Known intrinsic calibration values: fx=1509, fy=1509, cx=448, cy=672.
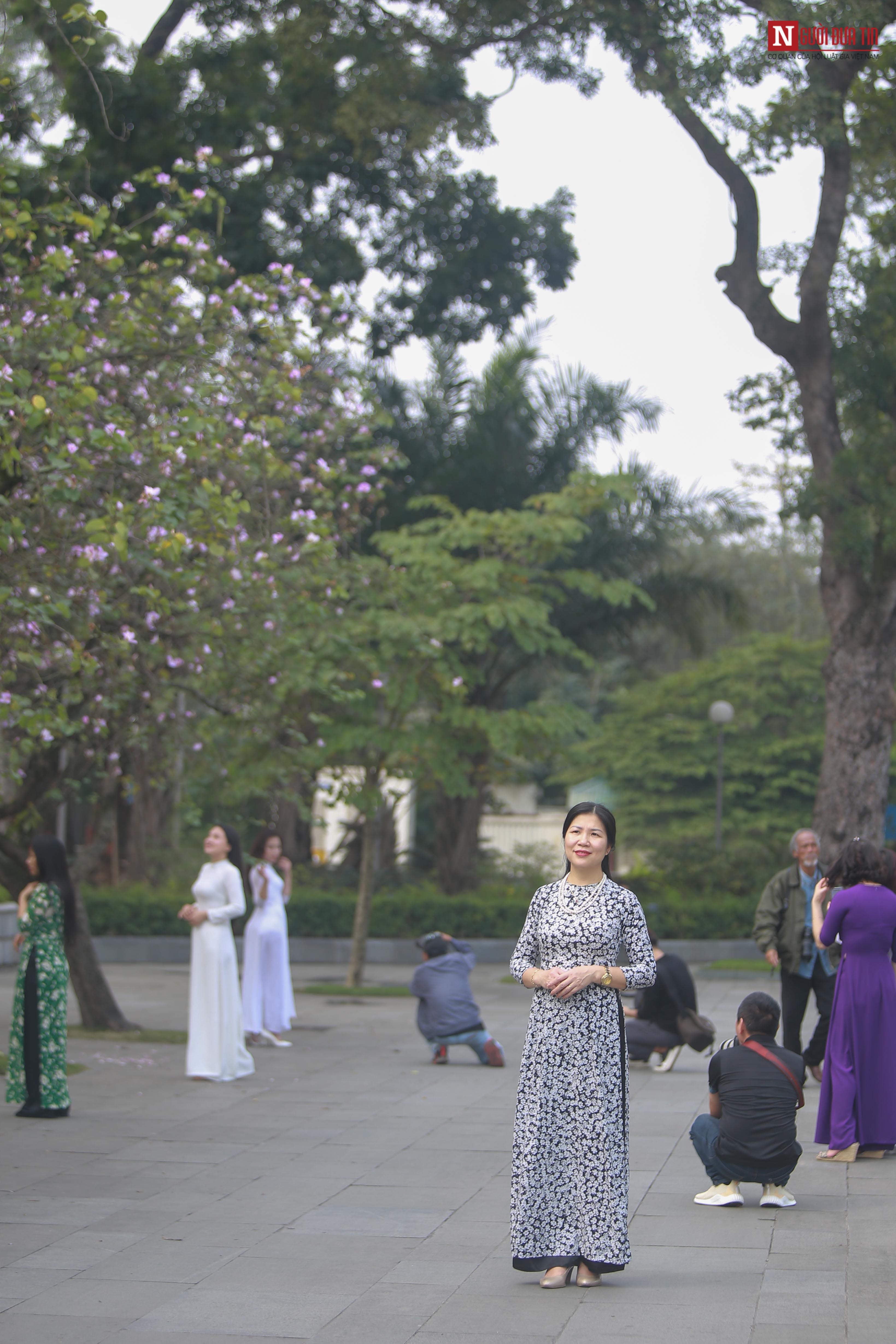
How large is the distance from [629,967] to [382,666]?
Result: 35.9 ft

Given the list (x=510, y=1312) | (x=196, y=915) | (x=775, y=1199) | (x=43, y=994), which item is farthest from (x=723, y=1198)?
(x=196, y=915)

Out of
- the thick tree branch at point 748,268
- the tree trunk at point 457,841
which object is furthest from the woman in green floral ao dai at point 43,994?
the tree trunk at point 457,841

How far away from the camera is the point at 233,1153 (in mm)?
8289

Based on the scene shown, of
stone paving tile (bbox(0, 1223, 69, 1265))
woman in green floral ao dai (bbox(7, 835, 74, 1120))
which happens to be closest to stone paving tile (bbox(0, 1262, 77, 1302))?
stone paving tile (bbox(0, 1223, 69, 1265))

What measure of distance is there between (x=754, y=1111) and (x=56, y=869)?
490cm

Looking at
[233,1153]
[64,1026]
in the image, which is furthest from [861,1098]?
[64,1026]

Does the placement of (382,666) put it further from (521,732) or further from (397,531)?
(397,531)

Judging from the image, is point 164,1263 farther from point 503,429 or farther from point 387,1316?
point 503,429

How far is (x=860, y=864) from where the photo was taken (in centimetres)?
812

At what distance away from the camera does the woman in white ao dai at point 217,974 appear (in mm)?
10820

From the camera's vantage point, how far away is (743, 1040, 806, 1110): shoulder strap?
660cm

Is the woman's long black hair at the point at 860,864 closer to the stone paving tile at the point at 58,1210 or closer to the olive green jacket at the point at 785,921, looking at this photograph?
the olive green jacket at the point at 785,921

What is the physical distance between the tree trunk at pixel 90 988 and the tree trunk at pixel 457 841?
34.5 ft

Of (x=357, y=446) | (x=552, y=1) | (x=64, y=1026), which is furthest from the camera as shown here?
(x=357, y=446)
